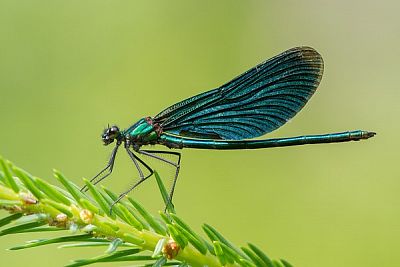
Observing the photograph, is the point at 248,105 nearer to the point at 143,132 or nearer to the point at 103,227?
the point at 143,132

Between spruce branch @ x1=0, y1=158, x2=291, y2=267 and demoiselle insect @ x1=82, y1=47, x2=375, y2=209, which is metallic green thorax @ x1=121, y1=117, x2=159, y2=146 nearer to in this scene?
demoiselle insect @ x1=82, y1=47, x2=375, y2=209

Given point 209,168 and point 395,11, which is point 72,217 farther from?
point 395,11

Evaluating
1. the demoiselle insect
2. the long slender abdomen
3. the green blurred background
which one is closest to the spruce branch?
the demoiselle insect

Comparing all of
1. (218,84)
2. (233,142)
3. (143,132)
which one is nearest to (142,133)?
(143,132)

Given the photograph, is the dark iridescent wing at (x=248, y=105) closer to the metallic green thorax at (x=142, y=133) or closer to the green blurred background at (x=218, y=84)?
the metallic green thorax at (x=142, y=133)

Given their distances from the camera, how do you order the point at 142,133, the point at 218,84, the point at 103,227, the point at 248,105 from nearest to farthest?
the point at 103,227, the point at 142,133, the point at 248,105, the point at 218,84

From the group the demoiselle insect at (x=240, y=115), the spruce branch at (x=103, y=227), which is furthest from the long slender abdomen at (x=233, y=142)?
the spruce branch at (x=103, y=227)
